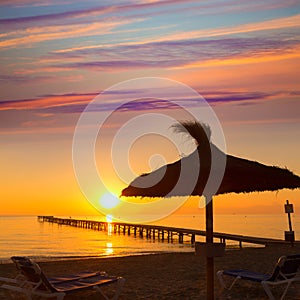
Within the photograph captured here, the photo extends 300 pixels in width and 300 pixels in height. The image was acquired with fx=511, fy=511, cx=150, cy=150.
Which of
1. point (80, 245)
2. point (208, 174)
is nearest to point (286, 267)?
point (208, 174)

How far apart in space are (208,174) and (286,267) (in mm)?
1968

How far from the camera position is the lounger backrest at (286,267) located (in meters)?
7.35

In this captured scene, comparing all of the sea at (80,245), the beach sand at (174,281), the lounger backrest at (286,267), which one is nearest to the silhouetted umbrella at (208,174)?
the lounger backrest at (286,267)

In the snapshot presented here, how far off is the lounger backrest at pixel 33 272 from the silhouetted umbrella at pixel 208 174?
2.00 m

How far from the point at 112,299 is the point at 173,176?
84.5 inches

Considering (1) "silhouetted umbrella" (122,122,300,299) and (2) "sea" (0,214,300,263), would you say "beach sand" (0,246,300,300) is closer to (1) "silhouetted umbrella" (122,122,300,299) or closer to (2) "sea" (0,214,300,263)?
(1) "silhouetted umbrella" (122,122,300,299)

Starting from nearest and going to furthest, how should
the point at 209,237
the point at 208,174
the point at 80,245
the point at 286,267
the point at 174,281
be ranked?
1. the point at 208,174
2. the point at 209,237
3. the point at 286,267
4. the point at 174,281
5. the point at 80,245

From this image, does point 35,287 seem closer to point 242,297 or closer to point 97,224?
point 242,297

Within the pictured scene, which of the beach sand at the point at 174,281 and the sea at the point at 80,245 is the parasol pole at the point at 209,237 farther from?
the sea at the point at 80,245

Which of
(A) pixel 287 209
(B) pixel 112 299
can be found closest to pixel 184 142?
(B) pixel 112 299

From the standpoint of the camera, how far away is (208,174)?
690 centimetres

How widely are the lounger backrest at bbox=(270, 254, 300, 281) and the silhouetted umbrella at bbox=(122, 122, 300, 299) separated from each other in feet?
3.26

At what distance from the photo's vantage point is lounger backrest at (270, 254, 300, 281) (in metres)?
7.35

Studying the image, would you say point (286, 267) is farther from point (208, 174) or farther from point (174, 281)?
point (174, 281)
